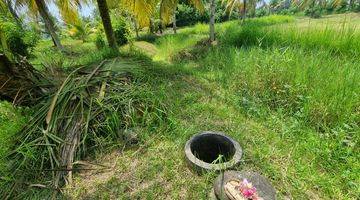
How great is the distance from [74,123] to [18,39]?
689cm

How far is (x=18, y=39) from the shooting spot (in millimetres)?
7977

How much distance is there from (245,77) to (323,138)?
4.94ft

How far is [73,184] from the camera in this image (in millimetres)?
2342

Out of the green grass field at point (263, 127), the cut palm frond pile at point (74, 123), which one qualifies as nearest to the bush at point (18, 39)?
the cut palm frond pile at point (74, 123)

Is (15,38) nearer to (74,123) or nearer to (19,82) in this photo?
(19,82)

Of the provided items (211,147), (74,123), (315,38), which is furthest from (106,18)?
(315,38)

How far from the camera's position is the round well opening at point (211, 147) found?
2596mm

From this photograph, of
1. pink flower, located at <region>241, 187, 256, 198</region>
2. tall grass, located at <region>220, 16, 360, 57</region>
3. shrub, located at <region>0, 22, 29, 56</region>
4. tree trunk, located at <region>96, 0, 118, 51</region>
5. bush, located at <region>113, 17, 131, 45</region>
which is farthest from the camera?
bush, located at <region>113, 17, 131, 45</region>

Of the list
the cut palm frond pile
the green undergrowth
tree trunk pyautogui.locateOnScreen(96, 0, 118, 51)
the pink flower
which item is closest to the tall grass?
the cut palm frond pile

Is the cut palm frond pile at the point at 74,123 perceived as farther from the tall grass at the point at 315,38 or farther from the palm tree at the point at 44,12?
the palm tree at the point at 44,12

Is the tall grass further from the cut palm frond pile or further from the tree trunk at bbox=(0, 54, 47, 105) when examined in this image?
the tree trunk at bbox=(0, 54, 47, 105)

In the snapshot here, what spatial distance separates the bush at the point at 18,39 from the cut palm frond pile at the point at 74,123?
581 cm

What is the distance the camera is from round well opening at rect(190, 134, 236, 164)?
2.60 metres

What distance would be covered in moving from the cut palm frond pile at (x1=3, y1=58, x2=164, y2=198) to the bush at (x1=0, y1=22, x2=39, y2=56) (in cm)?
581
